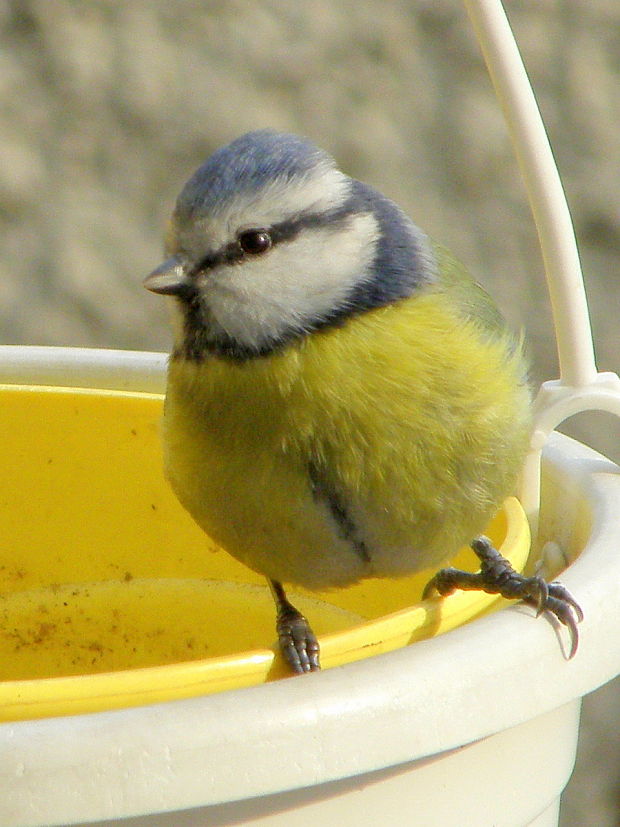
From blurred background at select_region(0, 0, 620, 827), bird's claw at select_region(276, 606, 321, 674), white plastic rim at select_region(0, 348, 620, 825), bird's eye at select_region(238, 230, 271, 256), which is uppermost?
blurred background at select_region(0, 0, 620, 827)

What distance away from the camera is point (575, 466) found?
3.61 feet

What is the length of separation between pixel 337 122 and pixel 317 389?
1.29 meters

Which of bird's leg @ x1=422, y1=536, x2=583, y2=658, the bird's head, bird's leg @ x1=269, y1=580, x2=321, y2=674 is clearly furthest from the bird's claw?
the bird's head


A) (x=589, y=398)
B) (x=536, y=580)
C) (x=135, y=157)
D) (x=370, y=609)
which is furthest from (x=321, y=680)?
(x=135, y=157)

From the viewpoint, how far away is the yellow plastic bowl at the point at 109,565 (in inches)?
49.1

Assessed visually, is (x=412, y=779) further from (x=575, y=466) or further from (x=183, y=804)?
(x=575, y=466)

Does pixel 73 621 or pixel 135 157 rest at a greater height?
pixel 135 157

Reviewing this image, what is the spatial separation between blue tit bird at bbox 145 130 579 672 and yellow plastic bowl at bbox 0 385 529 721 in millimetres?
224

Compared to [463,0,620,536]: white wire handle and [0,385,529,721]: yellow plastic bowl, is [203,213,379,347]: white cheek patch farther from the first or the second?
[0,385,529,721]: yellow plastic bowl

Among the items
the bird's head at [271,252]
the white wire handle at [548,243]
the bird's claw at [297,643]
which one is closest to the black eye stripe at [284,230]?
the bird's head at [271,252]

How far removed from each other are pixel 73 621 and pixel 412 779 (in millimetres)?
667

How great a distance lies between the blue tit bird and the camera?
37.6 inches

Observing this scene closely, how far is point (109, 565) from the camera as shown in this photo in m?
1.30

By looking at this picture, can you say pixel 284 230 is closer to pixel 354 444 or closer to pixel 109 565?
pixel 354 444
